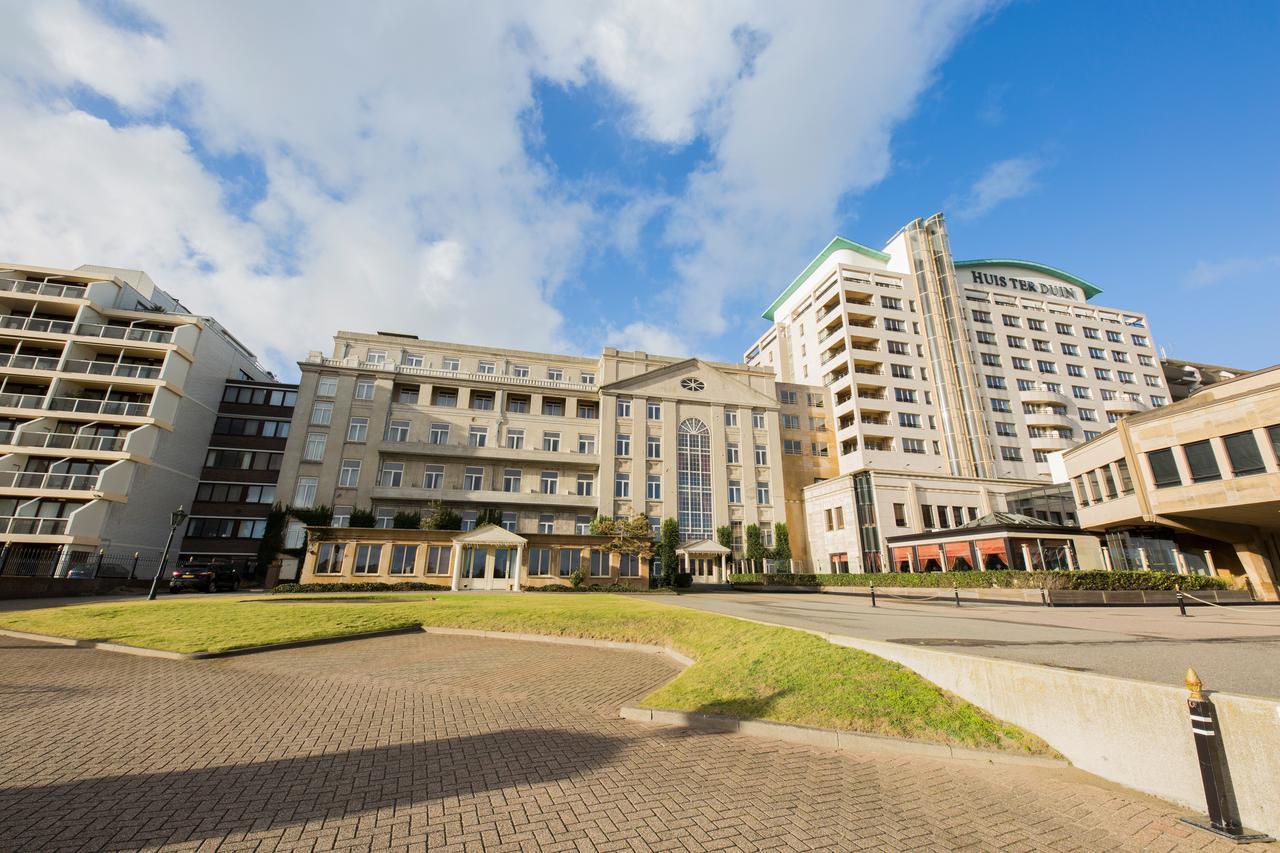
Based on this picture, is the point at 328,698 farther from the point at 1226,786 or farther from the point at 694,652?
the point at 1226,786

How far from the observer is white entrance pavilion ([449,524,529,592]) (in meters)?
34.7

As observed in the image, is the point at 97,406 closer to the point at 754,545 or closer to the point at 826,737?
the point at 754,545

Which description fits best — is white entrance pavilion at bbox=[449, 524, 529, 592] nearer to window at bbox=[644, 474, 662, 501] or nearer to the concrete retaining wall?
window at bbox=[644, 474, 662, 501]

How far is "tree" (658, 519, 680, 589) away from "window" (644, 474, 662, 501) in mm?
3021

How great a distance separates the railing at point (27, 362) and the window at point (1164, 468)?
70643 millimetres

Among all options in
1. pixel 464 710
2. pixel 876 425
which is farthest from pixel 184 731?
pixel 876 425

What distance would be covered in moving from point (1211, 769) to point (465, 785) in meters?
7.10

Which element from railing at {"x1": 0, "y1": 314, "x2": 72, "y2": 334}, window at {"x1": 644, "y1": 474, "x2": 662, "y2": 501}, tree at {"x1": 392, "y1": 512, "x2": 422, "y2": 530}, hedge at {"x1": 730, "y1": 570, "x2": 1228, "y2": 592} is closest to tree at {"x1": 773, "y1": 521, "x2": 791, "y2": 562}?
window at {"x1": 644, "y1": 474, "x2": 662, "y2": 501}

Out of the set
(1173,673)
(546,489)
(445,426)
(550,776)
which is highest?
(445,426)

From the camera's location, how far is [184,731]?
6965mm

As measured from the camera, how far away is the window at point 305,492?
41.4m

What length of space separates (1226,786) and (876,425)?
172 feet

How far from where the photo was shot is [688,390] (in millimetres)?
50625

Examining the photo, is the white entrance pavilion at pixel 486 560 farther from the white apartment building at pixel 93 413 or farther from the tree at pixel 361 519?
the white apartment building at pixel 93 413
